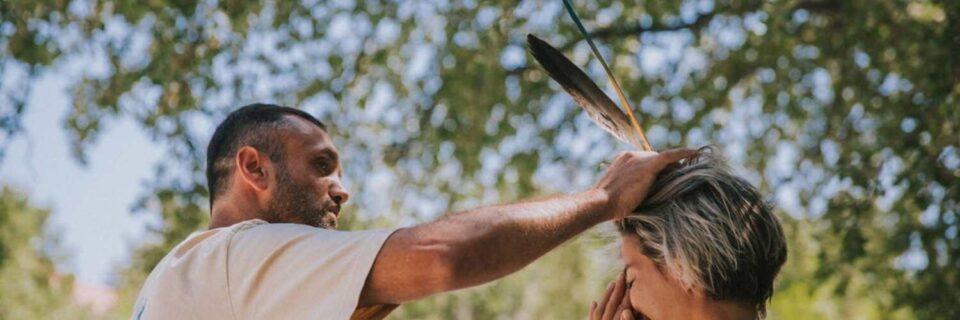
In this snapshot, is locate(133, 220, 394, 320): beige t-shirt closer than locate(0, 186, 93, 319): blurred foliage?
Yes

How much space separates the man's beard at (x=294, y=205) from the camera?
11.9ft

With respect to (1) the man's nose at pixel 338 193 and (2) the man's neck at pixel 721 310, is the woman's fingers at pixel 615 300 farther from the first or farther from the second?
(1) the man's nose at pixel 338 193

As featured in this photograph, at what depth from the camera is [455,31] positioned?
9305 mm

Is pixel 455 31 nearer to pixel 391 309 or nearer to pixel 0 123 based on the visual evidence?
pixel 0 123

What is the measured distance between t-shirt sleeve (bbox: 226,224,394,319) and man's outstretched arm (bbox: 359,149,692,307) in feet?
0.15

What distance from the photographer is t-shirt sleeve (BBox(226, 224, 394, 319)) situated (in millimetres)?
2836

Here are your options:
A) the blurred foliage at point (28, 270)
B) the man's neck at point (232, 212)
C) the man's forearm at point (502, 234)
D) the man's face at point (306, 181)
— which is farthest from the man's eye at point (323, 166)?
the blurred foliage at point (28, 270)

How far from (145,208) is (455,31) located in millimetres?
2633

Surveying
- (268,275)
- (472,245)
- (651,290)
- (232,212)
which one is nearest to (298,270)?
(268,275)

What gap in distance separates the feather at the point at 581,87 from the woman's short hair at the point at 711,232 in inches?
13.5

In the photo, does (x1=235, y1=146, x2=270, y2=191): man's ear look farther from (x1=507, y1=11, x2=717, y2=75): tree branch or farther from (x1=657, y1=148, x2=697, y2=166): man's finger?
(x1=507, y1=11, x2=717, y2=75): tree branch

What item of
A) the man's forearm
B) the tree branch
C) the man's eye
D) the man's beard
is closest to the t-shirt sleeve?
the man's forearm

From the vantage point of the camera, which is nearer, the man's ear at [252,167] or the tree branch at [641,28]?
the man's ear at [252,167]

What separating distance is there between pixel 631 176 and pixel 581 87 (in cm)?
61
